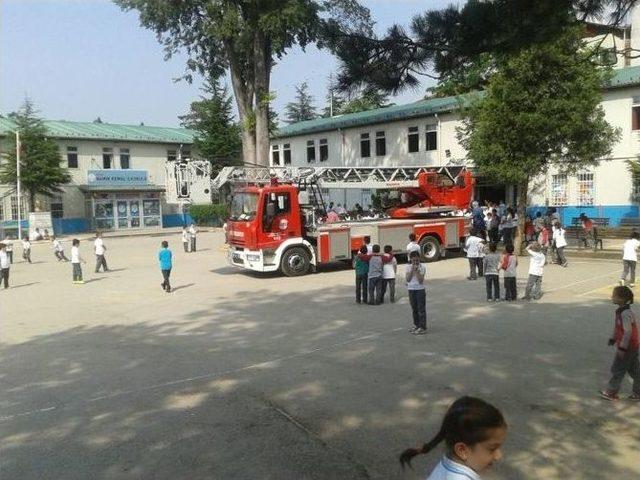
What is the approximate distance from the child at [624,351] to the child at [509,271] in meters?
6.50

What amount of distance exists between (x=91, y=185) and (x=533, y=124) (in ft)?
111

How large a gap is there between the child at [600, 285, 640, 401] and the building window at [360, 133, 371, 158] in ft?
109

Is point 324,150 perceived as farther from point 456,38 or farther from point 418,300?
Result: point 456,38

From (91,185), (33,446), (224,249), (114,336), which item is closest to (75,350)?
(114,336)

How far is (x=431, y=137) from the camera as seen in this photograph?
119 ft

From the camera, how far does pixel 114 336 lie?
11.3m

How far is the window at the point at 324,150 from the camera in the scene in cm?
4309

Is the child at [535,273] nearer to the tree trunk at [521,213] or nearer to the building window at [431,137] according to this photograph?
the tree trunk at [521,213]

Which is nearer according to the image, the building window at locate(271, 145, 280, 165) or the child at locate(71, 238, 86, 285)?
the child at locate(71, 238, 86, 285)

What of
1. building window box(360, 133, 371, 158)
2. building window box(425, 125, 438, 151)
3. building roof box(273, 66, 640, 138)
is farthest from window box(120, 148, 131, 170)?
building window box(425, 125, 438, 151)

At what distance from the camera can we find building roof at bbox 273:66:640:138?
2730cm

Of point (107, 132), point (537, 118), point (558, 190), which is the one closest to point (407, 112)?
point (558, 190)

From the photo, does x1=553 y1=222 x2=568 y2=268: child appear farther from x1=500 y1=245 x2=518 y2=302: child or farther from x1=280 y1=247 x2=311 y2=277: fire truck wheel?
x1=280 y1=247 x2=311 y2=277: fire truck wheel

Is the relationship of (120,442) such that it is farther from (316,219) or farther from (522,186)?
(522,186)
